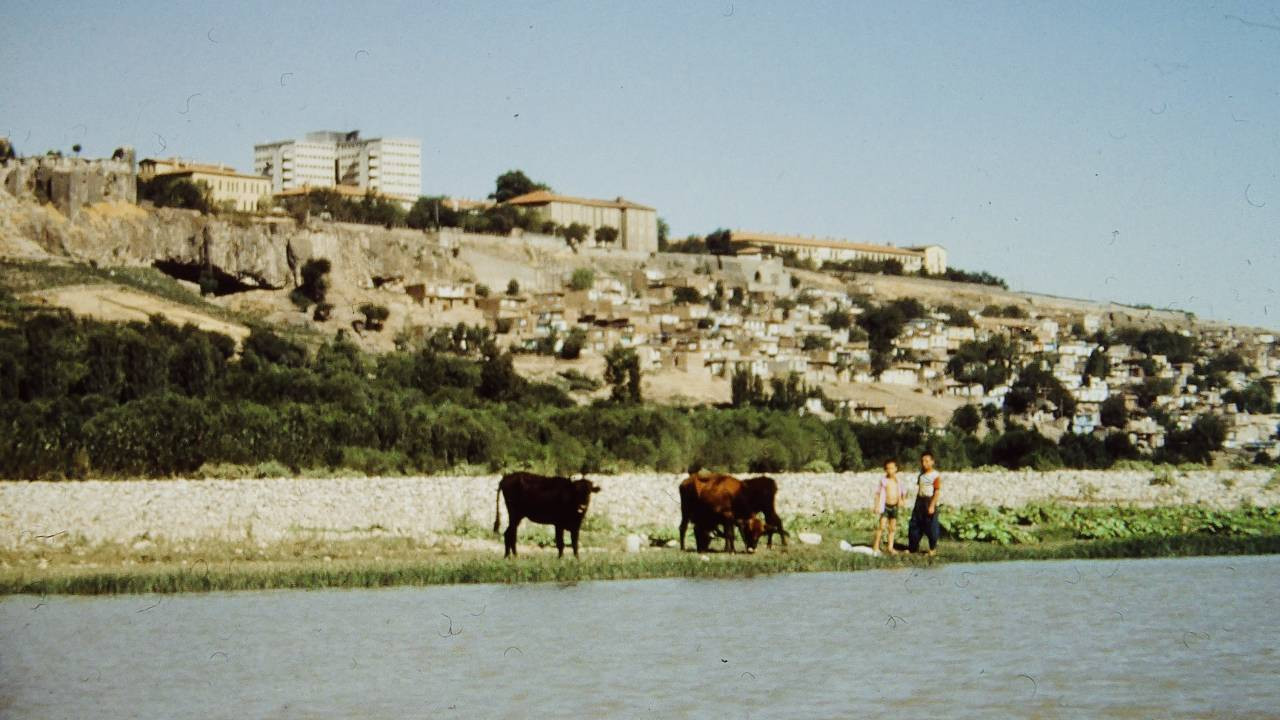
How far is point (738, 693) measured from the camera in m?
9.54

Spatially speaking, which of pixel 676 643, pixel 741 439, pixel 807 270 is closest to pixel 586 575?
pixel 676 643

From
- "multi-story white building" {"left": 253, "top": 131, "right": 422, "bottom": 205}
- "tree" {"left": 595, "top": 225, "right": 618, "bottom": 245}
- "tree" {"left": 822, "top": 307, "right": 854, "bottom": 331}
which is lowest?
"tree" {"left": 822, "top": 307, "right": 854, "bottom": 331}

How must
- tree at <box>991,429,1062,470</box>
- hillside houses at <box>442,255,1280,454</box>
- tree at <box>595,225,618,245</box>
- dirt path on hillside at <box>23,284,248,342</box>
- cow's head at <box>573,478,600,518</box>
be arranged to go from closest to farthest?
cow's head at <box>573,478,600,518</box> → tree at <box>991,429,1062,470</box> → dirt path on hillside at <box>23,284,248,342</box> → hillside houses at <box>442,255,1280,454</box> → tree at <box>595,225,618,245</box>

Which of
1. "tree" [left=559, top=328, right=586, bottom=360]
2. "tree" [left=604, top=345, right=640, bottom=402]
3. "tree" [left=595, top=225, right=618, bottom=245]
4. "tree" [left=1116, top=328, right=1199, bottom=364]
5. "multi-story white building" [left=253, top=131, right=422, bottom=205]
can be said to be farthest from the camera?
"multi-story white building" [left=253, top=131, right=422, bottom=205]

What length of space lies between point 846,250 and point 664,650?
13717 cm

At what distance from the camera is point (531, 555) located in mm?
16156

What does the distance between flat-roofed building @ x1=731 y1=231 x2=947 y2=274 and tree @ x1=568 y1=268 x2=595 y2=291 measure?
32573 mm

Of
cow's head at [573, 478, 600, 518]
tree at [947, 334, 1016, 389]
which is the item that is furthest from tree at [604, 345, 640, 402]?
cow's head at [573, 478, 600, 518]

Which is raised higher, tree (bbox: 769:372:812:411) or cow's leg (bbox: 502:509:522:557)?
cow's leg (bbox: 502:509:522:557)

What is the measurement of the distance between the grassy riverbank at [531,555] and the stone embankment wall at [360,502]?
3.36 ft

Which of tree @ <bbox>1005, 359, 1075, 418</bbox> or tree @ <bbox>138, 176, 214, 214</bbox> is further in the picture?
tree @ <bbox>138, 176, 214, 214</bbox>

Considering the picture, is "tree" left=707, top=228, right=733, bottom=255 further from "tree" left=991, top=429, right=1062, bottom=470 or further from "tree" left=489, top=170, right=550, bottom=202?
"tree" left=991, top=429, right=1062, bottom=470

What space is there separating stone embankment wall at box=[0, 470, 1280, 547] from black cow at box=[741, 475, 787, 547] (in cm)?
283

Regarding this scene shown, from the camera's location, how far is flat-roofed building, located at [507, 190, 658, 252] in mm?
118750
